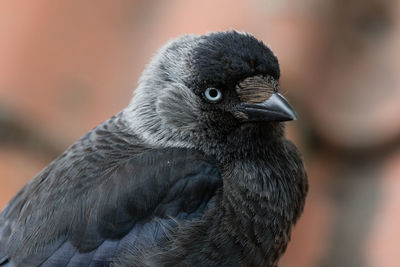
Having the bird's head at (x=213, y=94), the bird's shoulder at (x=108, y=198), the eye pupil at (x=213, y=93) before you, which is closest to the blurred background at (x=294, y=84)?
the bird's head at (x=213, y=94)

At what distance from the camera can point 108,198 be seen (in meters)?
3.35

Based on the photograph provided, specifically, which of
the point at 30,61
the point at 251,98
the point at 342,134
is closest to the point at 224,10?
the point at 342,134

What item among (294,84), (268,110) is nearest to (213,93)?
(268,110)

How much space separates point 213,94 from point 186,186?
466 millimetres

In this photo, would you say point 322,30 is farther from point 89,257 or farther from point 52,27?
point 89,257

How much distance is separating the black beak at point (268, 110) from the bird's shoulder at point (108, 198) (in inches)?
11.3

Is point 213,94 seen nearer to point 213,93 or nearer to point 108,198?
point 213,93

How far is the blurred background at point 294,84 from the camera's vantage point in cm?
603

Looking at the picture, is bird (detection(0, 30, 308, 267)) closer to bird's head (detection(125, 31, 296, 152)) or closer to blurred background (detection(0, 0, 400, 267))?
bird's head (detection(125, 31, 296, 152))

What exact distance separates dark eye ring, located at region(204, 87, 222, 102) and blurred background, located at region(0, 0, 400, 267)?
2.43 m

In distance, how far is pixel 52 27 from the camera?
22.2 ft

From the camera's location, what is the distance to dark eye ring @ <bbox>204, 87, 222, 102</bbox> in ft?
11.4

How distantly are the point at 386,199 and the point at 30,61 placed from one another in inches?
136

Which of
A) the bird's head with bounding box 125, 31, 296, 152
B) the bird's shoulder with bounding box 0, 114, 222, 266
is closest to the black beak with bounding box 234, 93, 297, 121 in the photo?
the bird's head with bounding box 125, 31, 296, 152
